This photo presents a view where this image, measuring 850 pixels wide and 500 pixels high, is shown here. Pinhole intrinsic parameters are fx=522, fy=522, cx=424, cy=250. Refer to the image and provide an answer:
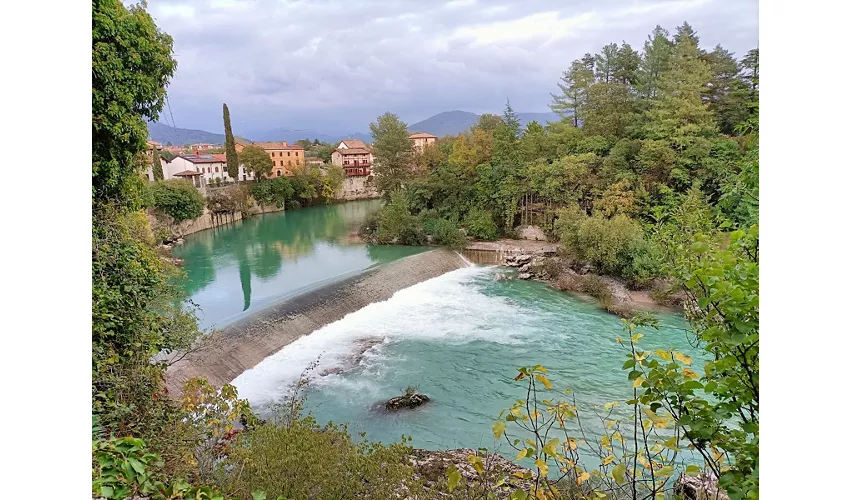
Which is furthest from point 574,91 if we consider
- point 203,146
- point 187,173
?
point 203,146

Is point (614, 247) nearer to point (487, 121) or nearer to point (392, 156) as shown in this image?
point (487, 121)

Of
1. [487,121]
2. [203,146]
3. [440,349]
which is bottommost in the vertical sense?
[440,349]

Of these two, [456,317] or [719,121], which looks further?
[719,121]

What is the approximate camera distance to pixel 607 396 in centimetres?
452

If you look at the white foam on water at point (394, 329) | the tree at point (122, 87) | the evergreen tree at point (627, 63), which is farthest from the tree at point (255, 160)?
the tree at point (122, 87)

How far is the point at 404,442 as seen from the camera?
7.55 ft

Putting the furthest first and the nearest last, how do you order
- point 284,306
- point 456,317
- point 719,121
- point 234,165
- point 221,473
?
point 234,165 < point 719,121 < point 456,317 < point 284,306 < point 221,473

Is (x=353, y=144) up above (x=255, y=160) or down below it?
above

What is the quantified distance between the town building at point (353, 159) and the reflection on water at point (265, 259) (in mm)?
6949

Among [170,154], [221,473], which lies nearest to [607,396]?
[221,473]

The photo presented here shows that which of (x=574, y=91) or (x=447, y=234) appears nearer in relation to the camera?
(x=447, y=234)

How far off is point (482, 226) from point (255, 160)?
9838 millimetres
